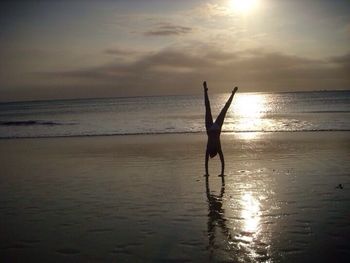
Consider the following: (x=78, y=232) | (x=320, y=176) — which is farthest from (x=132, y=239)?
(x=320, y=176)

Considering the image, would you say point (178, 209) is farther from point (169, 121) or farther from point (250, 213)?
point (169, 121)

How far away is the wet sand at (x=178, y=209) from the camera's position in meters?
5.99

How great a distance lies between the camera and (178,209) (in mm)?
8164

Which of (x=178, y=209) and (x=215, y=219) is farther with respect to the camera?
(x=178, y=209)

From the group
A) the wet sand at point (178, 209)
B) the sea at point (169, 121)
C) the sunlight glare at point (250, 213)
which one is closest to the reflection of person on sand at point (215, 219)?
the wet sand at point (178, 209)

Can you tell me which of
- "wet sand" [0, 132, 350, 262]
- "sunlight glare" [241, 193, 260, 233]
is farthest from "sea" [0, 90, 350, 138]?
"sunlight glare" [241, 193, 260, 233]

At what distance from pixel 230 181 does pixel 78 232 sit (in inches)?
200

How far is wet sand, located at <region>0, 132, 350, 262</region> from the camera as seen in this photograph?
19.6 feet

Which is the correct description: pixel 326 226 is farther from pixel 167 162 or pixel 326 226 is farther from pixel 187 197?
pixel 167 162

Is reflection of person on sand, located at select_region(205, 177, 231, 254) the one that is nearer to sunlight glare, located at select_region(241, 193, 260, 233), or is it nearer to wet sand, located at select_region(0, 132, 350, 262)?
wet sand, located at select_region(0, 132, 350, 262)

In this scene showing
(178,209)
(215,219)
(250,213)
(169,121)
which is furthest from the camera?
(169,121)

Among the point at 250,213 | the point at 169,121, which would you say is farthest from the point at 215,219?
the point at 169,121

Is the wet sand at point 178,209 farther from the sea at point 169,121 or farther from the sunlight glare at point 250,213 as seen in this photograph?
the sea at point 169,121

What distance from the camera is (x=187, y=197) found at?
9.16m
